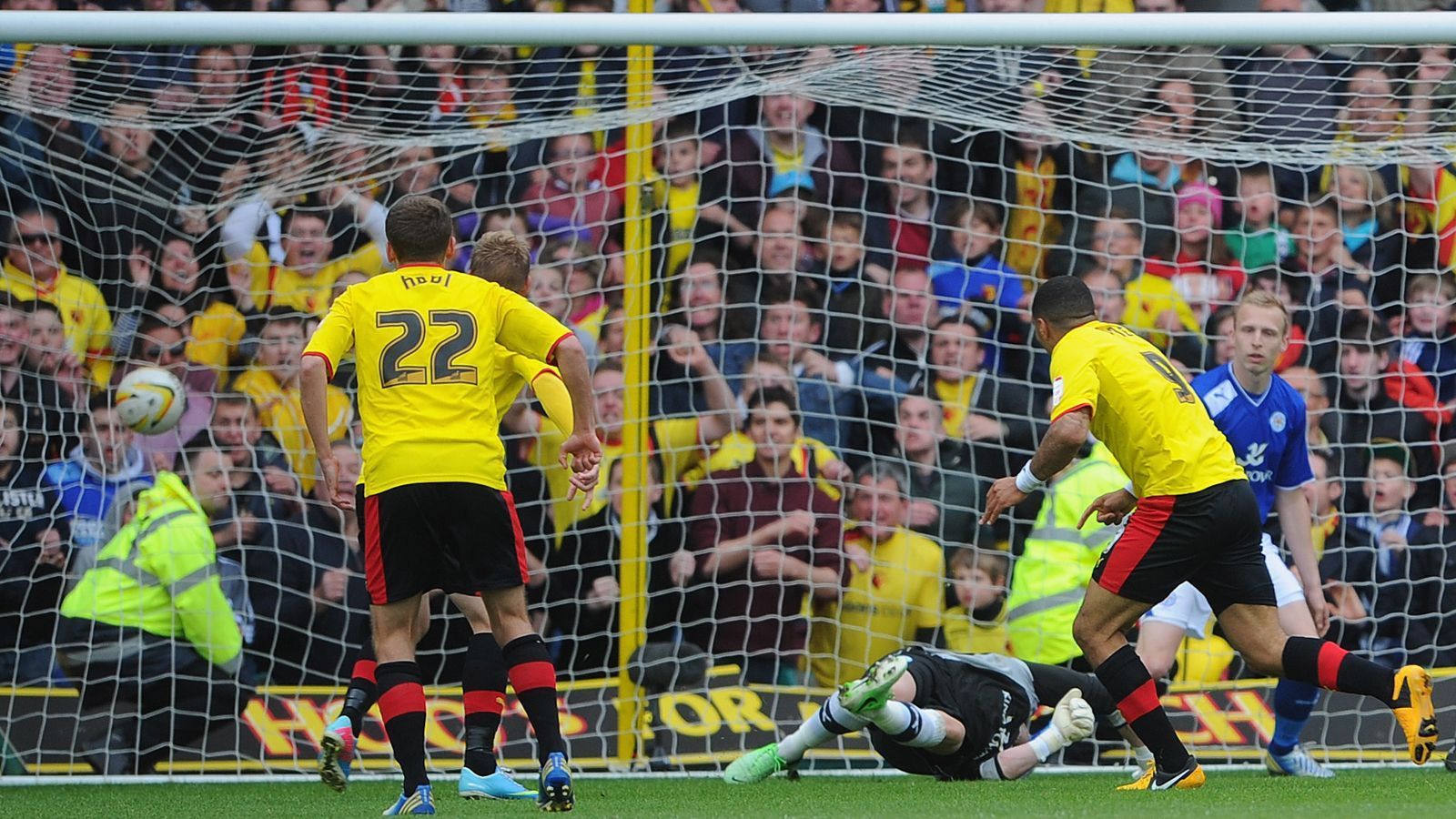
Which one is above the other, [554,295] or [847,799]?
[554,295]

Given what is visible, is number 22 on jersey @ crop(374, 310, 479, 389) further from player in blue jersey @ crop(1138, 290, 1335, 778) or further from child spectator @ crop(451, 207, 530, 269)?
child spectator @ crop(451, 207, 530, 269)

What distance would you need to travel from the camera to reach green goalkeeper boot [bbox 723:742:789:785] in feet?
20.1

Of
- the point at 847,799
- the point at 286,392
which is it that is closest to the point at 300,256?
the point at 286,392

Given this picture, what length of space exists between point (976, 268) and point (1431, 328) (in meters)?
2.09

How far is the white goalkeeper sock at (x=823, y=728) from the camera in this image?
583 cm

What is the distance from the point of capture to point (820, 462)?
7.81m

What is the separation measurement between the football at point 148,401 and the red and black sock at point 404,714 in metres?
2.54

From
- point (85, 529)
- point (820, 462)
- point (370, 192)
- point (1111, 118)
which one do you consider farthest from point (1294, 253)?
point (85, 529)

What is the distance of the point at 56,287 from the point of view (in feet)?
25.5

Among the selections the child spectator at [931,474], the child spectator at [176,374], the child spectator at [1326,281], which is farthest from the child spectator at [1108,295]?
the child spectator at [176,374]

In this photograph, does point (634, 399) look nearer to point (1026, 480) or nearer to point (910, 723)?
point (910, 723)

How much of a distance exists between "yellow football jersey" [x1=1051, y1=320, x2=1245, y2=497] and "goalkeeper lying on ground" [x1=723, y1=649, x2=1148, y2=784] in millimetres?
904

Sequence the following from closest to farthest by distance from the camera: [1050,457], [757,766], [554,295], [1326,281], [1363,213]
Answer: [1050,457], [757,766], [554,295], [1363,213], [1326,281]

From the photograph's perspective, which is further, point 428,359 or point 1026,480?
point 1026,480
